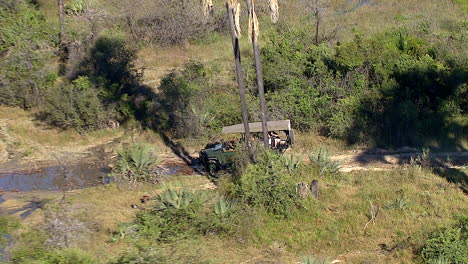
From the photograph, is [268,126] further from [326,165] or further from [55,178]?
[55,178]

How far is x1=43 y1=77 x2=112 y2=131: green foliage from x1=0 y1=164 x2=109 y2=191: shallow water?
3.05 m

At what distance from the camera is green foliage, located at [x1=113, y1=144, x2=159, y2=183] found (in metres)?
18.0

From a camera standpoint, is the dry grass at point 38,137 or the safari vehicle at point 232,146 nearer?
the safari vehicle at point 232,146

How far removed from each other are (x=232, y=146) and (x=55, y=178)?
240 inches

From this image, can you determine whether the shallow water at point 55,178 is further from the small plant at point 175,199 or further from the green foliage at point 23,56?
the green foliage at point 23,56

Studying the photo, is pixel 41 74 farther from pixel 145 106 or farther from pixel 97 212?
pixel 97 212

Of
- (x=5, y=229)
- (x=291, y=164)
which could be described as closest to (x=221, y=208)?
(x=291, y=164)

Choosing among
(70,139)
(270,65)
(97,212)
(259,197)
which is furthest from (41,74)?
(259,197)

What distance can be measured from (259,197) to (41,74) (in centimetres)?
1470

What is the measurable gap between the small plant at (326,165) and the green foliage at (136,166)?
199 inches

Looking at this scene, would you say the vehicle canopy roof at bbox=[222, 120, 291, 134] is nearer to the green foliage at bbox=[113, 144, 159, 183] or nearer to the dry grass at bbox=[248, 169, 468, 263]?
the dry grass at bbox=[248, 169, 468, 263]

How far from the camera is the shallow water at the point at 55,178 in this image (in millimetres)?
18972

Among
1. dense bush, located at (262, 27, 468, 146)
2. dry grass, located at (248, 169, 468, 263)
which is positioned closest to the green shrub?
dry grass, located at (248, 169, 468, 263)

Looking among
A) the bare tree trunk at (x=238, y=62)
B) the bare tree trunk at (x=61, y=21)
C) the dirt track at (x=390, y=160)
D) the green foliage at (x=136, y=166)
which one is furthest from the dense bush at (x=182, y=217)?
the bare tree trunk at (x=61, y=21)
